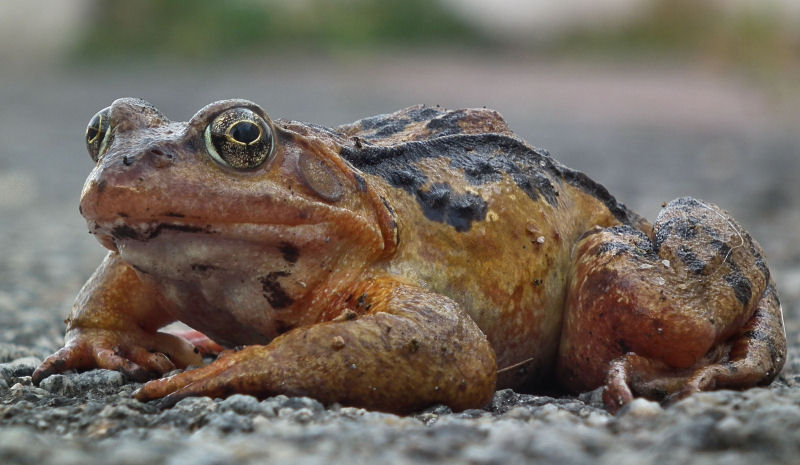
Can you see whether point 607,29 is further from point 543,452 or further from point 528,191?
point 543,452

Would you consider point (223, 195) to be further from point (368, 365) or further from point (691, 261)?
point (691, 261)

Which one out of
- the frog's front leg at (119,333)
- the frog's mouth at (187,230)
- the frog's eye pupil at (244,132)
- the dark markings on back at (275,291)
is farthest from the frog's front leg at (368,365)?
the frog's eye pupil at (244,132)

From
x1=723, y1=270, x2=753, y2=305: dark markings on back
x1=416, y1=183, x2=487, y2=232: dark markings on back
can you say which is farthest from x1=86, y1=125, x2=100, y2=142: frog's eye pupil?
x1=723, y1=270, x2=753, y2=305: dark markings on back

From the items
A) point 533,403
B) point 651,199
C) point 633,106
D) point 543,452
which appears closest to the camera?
point 543,452

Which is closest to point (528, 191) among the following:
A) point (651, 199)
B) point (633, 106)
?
point (651, 199)

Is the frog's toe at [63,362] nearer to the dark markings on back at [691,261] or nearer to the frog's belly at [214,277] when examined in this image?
the frog's belly at [214,277]

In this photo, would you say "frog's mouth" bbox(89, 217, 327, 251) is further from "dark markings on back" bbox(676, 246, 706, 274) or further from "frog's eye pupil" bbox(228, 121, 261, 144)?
"dark markings on back" bbox(676, 246, 706, 274)
